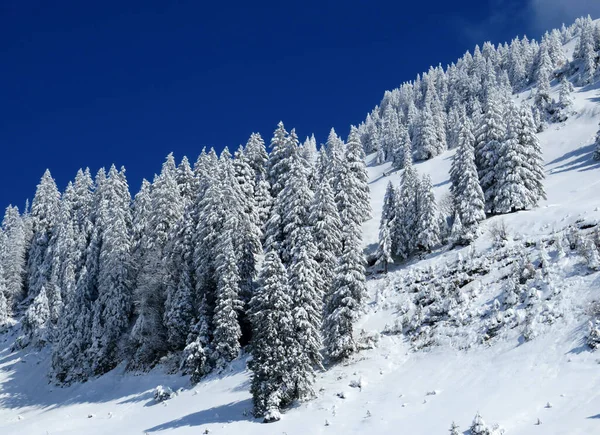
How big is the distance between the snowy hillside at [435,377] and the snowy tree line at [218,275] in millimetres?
2010

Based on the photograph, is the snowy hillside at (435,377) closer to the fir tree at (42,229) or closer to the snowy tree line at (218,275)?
the snowy tree line at (218,275)

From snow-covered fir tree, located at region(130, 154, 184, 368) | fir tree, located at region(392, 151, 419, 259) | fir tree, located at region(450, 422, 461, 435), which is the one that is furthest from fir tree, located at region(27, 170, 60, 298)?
fir tree, located at region(450, 422, 461, 435)

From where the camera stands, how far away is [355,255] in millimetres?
37312

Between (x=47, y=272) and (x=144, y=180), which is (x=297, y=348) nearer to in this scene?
(x=144, y=180)

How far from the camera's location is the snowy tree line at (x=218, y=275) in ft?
106

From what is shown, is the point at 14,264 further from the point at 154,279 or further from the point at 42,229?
the point at 154,279

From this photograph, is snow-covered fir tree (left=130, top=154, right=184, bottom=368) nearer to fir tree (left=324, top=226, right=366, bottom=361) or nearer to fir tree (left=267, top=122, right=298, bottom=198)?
fir tree (left=267, top=122, right=298, bottom=198)

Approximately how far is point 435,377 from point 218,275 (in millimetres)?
20003

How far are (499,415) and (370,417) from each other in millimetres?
6796

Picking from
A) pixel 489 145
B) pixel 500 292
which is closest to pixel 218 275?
pixel 500 292

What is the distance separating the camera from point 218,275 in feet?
137

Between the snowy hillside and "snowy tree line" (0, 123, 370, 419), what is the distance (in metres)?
2.01

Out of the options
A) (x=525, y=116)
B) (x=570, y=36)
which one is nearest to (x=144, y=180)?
(x=525, y=116)

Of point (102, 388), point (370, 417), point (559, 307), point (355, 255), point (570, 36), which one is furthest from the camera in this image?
point (570, 36)
